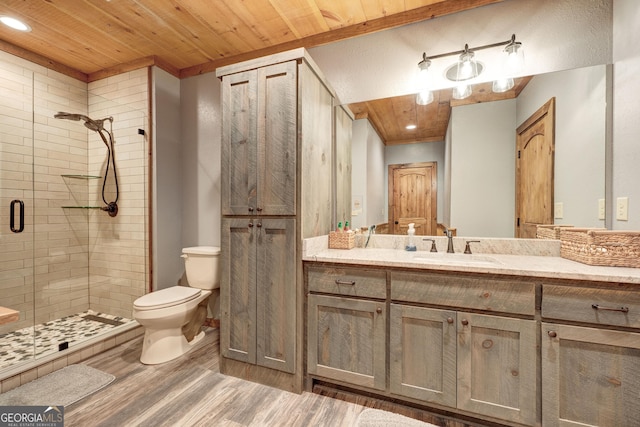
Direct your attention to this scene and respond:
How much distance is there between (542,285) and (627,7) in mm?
1607

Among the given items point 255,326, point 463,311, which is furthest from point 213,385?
point 463,311

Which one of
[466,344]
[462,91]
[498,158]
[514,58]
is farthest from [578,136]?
[466,344]

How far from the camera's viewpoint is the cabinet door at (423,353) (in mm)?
1351

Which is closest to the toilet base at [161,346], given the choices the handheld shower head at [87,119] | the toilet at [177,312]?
the toilet at [177,312]

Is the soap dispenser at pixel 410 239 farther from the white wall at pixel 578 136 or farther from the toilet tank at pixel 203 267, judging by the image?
the toilet tank at pixel 203 267

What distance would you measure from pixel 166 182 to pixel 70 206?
3.44 feet

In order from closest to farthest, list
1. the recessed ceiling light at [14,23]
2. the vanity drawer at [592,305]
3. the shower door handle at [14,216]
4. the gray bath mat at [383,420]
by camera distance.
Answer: the vanity drawer at [592,305] < the gray bath mat at [383,420] < the recessed ceiling light at [14,23] < the shower door handle at [14,216]

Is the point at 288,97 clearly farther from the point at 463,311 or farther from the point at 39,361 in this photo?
the point at 39,361

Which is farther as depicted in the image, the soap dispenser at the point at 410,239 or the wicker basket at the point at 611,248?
the soap dispenser at the point at 410,239

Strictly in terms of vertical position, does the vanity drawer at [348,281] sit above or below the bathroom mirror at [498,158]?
below

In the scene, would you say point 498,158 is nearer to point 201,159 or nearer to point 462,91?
point 462,91

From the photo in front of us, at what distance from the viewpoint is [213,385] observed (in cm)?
174

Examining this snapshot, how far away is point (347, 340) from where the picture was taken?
5.11 feet

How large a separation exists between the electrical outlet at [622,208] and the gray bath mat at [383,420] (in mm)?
1507
